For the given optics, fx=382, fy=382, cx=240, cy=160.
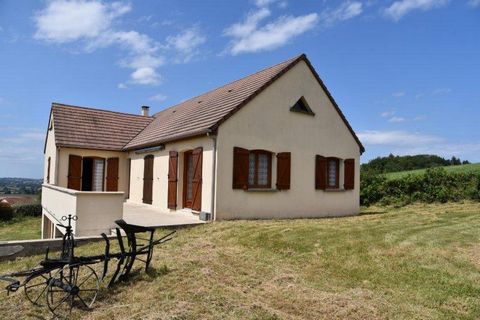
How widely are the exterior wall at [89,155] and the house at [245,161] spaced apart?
5cm

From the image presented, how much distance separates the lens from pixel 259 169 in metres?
13.5

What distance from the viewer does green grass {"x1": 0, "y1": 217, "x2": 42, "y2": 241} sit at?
20000 millimetres

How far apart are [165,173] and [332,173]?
6.93m

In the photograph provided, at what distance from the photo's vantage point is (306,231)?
31.9 ft

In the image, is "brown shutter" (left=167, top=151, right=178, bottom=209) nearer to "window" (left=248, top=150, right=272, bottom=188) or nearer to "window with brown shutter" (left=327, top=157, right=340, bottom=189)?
"window" (left=248, top=150, right=272, bottom=188)

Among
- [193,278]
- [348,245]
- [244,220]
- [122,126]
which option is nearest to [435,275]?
[348,245]

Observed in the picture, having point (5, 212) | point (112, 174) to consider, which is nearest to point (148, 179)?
point (112, 174)

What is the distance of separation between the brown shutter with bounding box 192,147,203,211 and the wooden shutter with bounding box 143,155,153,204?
→ 423 centimetres

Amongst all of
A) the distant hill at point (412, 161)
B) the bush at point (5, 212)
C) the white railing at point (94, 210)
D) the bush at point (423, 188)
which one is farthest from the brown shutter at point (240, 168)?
the distant hill at point (412, 161)

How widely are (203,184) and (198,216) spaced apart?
1.10 meters

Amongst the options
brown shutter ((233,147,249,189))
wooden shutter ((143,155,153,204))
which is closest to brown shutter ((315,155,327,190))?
brown shutter ((233,147,249,189))

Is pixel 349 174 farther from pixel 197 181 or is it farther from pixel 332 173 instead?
pixel 197 181

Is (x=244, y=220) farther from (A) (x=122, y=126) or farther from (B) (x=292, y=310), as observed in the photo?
(A) (x=122, y=126)

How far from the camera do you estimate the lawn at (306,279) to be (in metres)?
4.93
